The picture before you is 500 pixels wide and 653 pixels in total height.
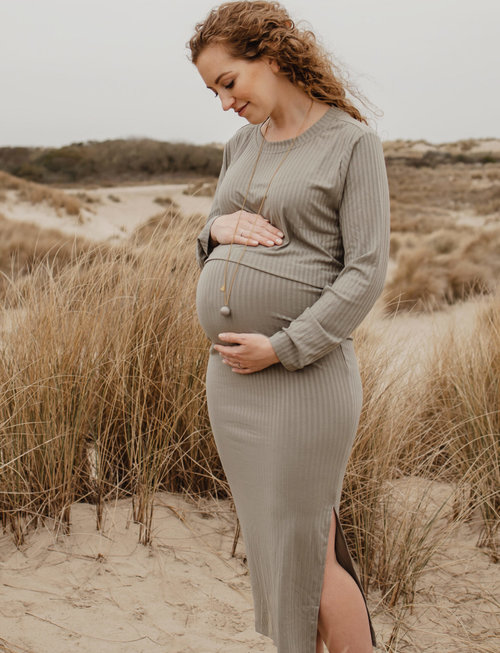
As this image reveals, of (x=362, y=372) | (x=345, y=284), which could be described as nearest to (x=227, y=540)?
(x=362, y=372)

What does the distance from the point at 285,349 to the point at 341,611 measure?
2.35 ft

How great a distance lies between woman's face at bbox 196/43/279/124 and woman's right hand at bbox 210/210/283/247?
0.82 feet

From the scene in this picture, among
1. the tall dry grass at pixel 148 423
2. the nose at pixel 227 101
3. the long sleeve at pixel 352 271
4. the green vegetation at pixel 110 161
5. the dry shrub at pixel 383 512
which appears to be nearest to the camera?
the long sleeve at pixel 352 271

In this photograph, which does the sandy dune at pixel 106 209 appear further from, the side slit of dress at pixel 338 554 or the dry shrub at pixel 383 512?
the side slit of dress at pixel 338 554

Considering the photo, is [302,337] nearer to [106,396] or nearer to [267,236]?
[267,236]

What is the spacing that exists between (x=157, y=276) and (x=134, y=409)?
0.63m

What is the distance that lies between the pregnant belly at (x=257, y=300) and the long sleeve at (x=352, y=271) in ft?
0.23

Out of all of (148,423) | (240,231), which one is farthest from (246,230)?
(148,423)

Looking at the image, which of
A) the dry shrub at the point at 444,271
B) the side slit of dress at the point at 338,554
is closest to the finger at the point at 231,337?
the side slit of dress at the point at 338,554

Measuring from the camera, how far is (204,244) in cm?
203

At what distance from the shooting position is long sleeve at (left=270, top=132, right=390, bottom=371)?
1612 millimetres

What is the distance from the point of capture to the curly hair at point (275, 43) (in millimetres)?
1691

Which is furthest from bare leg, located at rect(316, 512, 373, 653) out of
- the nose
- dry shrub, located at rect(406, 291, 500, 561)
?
dry shrub, located at rect(406, 291, 500, 561)

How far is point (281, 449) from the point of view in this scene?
1.70 meters
